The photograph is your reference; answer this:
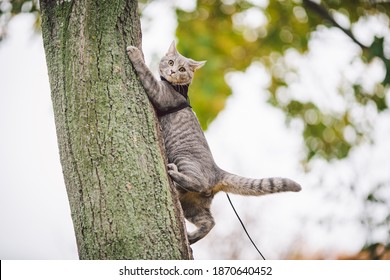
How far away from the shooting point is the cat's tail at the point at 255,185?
3.00m

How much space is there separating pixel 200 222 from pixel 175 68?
1192 mm

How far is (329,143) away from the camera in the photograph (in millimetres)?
6551

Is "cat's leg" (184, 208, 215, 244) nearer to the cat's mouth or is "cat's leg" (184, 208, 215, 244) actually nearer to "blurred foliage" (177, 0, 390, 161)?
the cat's mouth

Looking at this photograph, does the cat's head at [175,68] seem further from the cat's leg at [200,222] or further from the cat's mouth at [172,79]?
the cat's leg at [200,222]

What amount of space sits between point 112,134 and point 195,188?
2.73 ft

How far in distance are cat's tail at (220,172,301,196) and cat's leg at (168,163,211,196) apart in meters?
0.16

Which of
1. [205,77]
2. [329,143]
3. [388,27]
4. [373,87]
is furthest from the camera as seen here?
[329,143]

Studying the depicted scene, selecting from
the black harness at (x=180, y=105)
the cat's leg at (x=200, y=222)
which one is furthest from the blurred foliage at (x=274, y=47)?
the cat's leg at (x=200, y=222)

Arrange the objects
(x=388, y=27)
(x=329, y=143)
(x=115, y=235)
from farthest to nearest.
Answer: (x=329, y=143), (x=388, y=27), (x=115, y=235)

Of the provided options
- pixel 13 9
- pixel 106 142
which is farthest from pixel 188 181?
pixel 13 9

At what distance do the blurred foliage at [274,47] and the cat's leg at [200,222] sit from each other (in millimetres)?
1998

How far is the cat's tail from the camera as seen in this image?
9.85 feet
